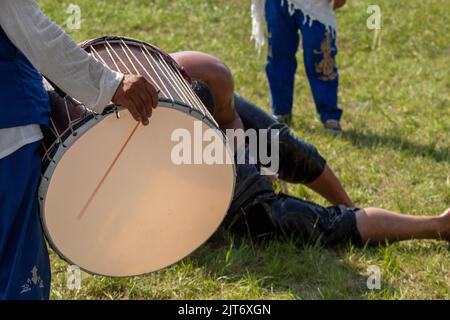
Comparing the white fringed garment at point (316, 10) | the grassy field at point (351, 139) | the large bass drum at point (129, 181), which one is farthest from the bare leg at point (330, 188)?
the white fringed garment at point (316, 10)

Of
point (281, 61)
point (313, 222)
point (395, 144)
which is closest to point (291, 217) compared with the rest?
point (313, 222)

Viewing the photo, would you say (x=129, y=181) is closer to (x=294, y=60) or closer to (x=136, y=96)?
(x=136, y=96)

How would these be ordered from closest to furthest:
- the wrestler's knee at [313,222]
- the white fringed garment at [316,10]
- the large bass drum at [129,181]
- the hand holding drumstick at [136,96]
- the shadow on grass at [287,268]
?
1. the hand holding drumstick at [136,96]
2. the large bass drum at [129,181]
3. the shadow on grass at [287,268]
4. the wrestler's knee at [313,222]
5. the white fringed garment at [316,10]

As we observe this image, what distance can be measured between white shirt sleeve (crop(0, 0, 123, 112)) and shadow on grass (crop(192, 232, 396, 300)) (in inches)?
45.3

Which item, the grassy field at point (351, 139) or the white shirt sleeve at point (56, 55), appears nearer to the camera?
the white shirt sleeve at point (56, 55)

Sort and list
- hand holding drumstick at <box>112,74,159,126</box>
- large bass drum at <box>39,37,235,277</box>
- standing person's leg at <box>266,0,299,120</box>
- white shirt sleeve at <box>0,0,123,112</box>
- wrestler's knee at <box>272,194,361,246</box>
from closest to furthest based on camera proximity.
Result: white shirt sleeve at <box>0,0,123,112</box>, hand holding drumstick at <box>112,74,159,126</box>, large bass drum at <box>39,37,235,277</box>, wrestler's knee at <box>272,194,361,246</box>, standing person's leg at <box>266,0,299,120</box>

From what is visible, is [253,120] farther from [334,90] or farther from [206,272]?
[334,90]

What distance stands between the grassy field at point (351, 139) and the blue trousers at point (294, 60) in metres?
0.15

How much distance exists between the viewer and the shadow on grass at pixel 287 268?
3.22 meters

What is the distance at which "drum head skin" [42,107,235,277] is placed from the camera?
8.35ft

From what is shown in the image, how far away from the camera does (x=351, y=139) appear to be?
195 inches

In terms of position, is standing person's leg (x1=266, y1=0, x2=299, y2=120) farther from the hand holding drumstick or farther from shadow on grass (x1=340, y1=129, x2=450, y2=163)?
the hand holding drumstick

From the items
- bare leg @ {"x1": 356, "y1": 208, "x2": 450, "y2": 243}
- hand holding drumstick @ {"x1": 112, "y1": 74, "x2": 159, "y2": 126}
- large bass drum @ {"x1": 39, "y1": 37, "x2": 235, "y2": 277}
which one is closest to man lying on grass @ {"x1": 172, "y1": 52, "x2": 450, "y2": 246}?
bare leg @ {"x1": 356, "y1": 208, "x2": 450, "y2": 243}

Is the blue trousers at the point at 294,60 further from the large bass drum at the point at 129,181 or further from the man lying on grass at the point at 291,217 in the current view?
the large bass drum at the point at 129,181
